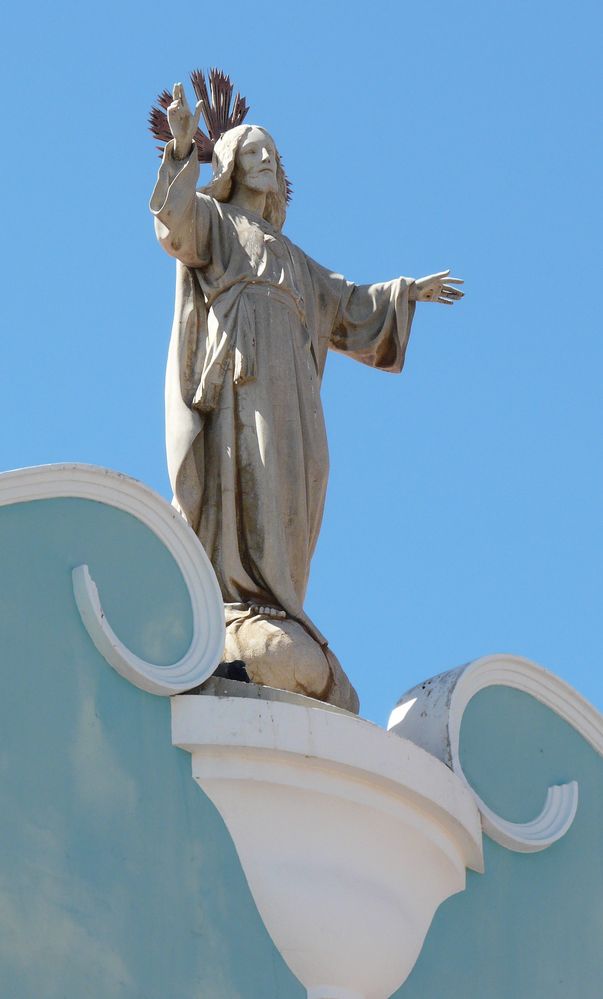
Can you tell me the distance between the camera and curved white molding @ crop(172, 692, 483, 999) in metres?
10.3

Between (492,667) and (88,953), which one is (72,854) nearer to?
(88,953)

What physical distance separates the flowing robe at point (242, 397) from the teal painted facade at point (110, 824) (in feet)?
3.64

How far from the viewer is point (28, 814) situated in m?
9.75

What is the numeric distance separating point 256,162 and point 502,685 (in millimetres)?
2954

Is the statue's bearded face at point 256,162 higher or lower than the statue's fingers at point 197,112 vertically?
higher

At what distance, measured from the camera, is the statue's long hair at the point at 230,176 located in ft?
41.2

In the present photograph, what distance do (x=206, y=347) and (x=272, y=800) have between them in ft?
8.61

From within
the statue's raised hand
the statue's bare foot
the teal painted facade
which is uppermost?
the statue's raised hand

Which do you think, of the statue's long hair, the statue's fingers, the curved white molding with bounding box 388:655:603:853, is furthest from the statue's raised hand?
the curved white molding with bounding box 388:655:603:853

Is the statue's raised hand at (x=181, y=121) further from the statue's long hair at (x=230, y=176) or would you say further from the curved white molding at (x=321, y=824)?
the curved white molding at (x=321, y=824)

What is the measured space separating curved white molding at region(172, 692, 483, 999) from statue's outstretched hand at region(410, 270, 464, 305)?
305cm

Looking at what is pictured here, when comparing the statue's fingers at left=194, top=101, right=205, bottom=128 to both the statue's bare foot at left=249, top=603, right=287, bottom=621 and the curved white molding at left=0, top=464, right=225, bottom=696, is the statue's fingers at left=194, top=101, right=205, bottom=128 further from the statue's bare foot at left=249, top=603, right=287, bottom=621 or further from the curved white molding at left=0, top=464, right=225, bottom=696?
the statue's bare foot at left=249, top=603, right=287, bottom=621

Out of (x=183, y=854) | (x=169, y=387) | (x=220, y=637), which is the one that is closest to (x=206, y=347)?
(x=169, y=387)

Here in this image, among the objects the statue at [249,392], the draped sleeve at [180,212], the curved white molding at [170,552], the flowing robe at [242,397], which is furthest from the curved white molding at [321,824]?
the draped sleeve at [180,212]
